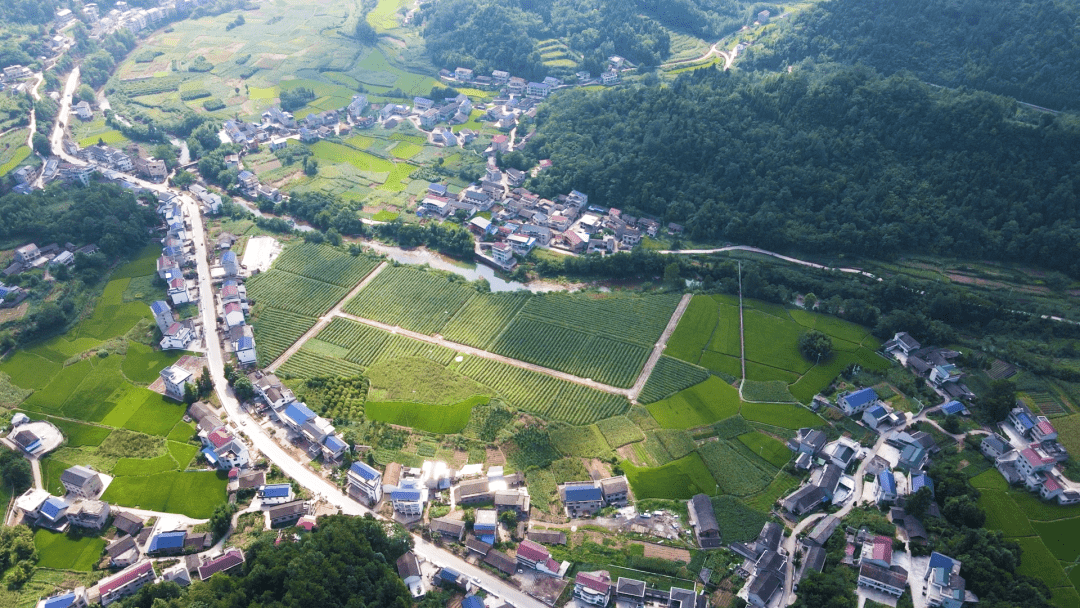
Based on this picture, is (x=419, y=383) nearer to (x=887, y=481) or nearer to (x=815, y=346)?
(x=815, y=346)

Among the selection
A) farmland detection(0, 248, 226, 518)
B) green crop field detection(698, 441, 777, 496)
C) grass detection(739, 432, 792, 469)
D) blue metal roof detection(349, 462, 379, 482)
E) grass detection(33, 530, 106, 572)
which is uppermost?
grass detection(739, 432, 792, 469)

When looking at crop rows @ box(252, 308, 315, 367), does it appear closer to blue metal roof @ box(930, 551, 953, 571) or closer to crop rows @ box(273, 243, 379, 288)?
crop rows @ box(273, 243, 379, 288)

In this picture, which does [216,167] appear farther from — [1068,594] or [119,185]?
[1068,594]

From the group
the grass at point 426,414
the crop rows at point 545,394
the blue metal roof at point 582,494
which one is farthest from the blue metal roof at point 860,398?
the grass at point 426,414

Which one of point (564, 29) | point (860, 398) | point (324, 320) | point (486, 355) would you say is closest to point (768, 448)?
point (860, 398)

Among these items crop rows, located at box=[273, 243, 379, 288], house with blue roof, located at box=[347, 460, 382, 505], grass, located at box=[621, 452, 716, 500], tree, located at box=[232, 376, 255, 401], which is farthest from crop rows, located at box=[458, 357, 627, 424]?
crop rows, located at box=[273, 243, 379, 288]
